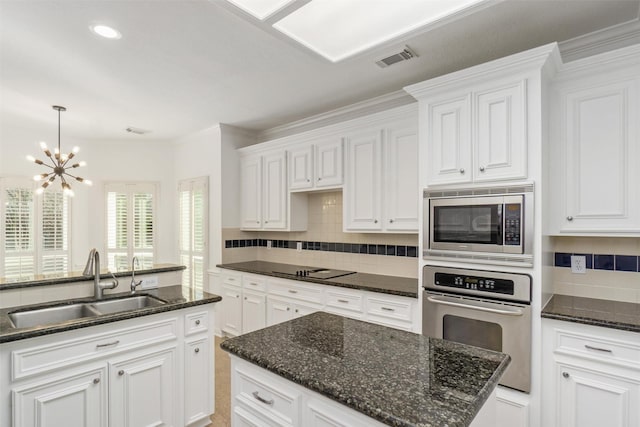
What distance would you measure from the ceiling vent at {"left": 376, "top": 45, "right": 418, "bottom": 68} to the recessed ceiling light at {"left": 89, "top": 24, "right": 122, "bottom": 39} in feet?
5.96

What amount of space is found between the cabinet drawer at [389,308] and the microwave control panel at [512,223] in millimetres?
879

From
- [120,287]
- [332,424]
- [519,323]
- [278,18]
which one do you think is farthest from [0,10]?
[519,323]

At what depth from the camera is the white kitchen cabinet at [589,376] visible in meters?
1.78

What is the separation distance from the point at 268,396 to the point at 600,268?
234 centimetres

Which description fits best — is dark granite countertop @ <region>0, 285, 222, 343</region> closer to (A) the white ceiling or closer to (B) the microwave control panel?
(A) the white ceiling

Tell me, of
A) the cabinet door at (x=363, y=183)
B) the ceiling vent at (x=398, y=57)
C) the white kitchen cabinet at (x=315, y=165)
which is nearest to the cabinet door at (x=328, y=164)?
the white kitchen cabinet at (x=315, y=165)

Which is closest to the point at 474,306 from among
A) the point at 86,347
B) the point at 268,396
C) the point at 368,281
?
the point at 368,281

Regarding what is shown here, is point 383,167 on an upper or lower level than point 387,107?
lower

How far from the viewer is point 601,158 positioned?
6.82ft

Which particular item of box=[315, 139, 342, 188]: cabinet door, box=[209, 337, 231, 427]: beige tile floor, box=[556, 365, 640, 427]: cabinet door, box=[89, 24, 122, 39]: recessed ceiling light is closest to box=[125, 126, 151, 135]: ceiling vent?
box=[89, 24, 122, 39]: recessed ceiling light

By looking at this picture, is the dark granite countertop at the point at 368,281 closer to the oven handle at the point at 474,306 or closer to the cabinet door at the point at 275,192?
the oven handle at the point at 474,306

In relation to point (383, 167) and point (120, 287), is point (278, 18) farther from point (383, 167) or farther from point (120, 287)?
point (120, 287)

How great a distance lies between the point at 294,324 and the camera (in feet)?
5.68

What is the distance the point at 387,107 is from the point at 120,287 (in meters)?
2.79
